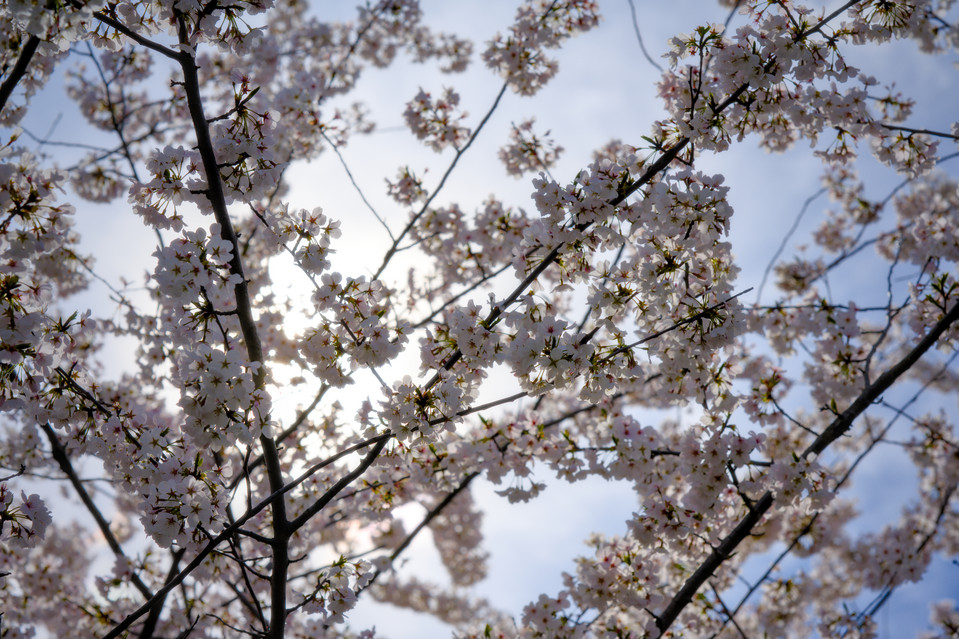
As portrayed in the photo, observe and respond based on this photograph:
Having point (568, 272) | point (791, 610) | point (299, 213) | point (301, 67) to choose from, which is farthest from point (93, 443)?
point (791, 610)

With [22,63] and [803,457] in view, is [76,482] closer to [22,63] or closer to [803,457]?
[22,63]

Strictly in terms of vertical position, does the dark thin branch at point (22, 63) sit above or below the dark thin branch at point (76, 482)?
above

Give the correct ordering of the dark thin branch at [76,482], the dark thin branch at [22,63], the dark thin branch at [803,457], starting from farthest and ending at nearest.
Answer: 1. the dark thin branch at [76,482]
2. the dark thin branch at [803,457]
3. the dark thin branch at [22,63]

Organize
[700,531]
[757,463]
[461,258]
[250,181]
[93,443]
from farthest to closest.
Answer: [461,258], [700,531], [757,463], [93,443], [250,181]

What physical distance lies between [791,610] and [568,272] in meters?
7.51

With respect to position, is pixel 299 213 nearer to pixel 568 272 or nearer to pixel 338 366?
pixel 338 366

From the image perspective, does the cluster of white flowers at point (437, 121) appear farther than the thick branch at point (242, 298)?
Yes

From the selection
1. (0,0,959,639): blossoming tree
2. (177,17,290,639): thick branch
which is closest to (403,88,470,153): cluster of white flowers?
(0,0,959,639): blossoming tree

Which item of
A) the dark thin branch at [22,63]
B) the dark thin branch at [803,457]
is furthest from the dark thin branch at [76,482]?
the dark thin branch at [803,457]

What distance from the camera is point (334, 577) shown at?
3.93 m

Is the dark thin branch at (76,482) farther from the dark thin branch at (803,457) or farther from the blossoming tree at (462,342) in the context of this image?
the dark thin branch at (803,457)

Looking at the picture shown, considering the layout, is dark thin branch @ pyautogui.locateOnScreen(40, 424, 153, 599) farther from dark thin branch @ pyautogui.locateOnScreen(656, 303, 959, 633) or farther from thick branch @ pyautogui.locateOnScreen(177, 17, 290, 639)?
dark thin branch @ pyautogui.locateOnScreen(656, 303, 959, 633)

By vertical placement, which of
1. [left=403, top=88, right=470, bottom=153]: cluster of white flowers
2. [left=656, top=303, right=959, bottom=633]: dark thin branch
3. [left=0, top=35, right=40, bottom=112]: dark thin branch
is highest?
[left=403, top=88, right=470, bottom=153]: cluster of white flowers

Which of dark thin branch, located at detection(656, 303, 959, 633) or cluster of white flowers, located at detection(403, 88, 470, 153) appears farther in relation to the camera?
cluster of white flowers, located at detection(403, 88, 470, 153)
